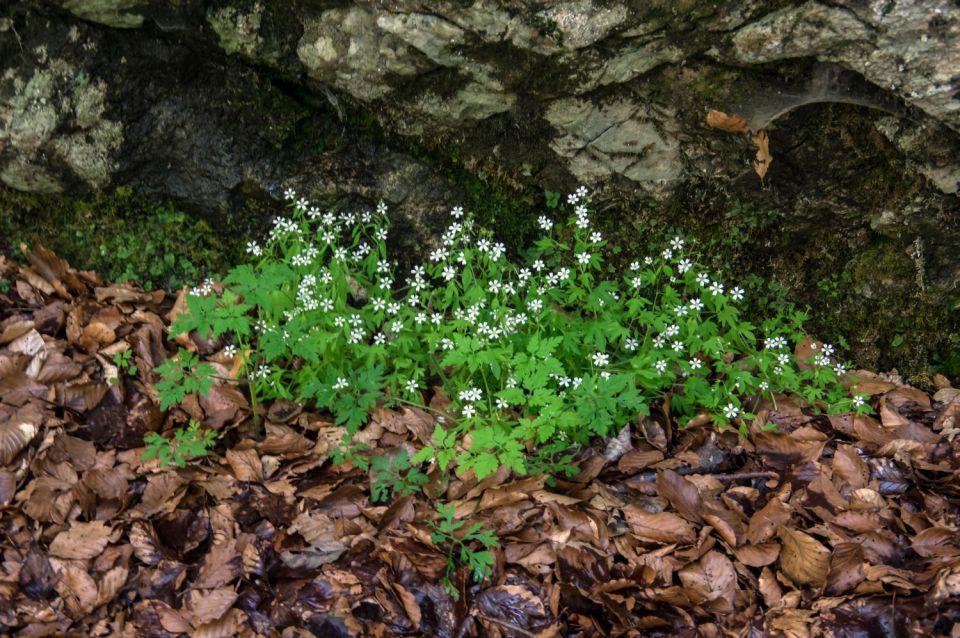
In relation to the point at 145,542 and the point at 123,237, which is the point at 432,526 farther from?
the point at 123,237

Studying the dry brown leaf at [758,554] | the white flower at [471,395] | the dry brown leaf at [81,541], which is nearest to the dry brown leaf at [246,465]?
the dry brown leaf at [81,541]

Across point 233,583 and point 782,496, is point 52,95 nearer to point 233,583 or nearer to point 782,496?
point 233,583

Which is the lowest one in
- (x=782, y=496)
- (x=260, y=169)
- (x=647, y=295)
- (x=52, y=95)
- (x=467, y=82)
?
(x=782, y=496)

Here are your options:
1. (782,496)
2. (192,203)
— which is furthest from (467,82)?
(782,496)

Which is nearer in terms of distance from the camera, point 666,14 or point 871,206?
point 666,14

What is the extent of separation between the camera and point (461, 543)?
2.87 m

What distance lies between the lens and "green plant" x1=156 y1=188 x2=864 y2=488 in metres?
3.14

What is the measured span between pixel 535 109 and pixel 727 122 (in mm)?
877

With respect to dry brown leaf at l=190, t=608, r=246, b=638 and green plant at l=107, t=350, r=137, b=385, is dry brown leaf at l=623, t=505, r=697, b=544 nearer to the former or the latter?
dry brown leaf at l=190, t=608, r=246, b=638

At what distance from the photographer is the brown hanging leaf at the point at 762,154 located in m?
3.56

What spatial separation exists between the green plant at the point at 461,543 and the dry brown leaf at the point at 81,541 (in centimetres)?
124

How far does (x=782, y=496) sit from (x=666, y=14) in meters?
2.02

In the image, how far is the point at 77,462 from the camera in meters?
3.28

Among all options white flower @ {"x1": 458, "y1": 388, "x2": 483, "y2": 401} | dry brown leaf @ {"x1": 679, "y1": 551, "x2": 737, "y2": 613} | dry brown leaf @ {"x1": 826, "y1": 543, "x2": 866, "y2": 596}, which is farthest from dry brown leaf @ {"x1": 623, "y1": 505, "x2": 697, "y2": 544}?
white flower @ {"x1": 458, "y1": 388, "x2": 483, "y2": 401}
